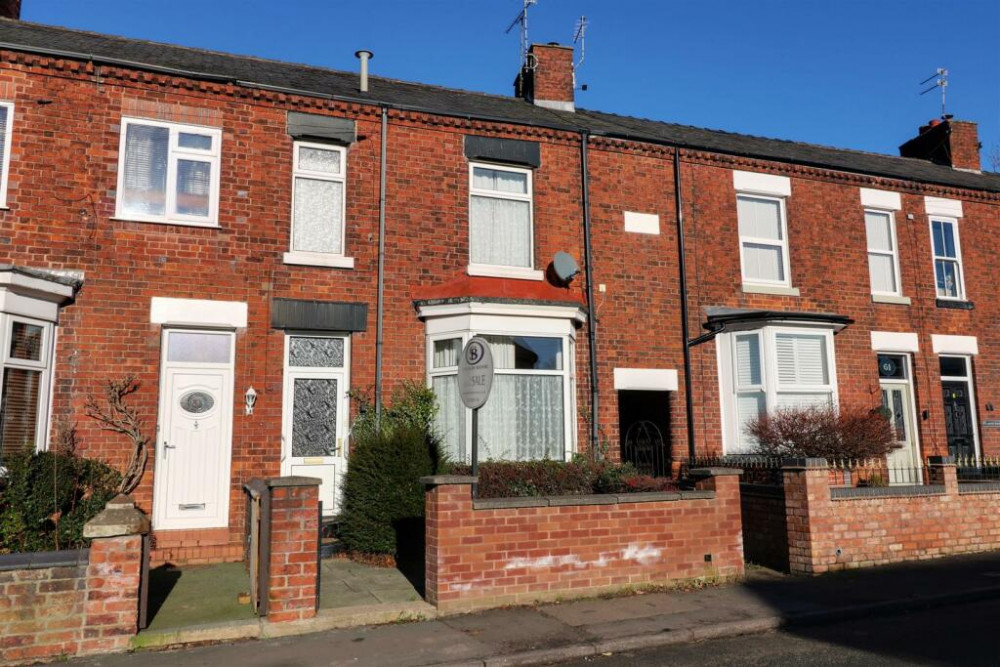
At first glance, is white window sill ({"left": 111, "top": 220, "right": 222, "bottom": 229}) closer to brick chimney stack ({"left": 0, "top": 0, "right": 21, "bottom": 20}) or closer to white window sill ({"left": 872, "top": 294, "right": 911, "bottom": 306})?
brick chimney stack ({"left": 0, "top": 0, "right": 21, "bottom": 20})

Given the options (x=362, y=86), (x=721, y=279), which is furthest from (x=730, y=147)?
(x=362, y=86)

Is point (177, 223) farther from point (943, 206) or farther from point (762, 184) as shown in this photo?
point (943, 206)

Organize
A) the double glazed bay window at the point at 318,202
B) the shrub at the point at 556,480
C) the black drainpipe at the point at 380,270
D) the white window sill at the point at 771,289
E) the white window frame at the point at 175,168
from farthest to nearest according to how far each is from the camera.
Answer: the white window sill at the point at 771,289 < the double glazed bay window at the point at 318,202 < the black drainpipe at the point at 380,270 < the white window frame at the point at 175,168 < the shrub at the point at 556,480

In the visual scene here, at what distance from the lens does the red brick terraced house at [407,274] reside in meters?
9.33

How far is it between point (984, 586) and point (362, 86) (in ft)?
35.5

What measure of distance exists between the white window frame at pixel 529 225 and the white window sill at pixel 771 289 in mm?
3858

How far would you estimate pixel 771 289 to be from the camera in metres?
12.9

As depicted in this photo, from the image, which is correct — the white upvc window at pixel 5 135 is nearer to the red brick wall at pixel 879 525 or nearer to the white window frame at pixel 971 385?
the red brick wall at pixel 879 525

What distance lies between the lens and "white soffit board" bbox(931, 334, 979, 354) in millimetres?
13766

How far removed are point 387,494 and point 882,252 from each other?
1076 cm

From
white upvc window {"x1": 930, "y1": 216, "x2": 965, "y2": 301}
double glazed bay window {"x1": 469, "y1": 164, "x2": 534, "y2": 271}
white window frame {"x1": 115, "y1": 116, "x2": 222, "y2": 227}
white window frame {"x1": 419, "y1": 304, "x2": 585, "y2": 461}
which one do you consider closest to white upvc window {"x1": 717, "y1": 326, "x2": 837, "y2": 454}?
white window frame {"x1": 419, "y1": 304, "x2": 585, "y2": 461}

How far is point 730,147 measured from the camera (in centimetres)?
1348

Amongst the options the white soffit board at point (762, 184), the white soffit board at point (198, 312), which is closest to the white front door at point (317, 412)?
the white soffit board at point (198, 312)

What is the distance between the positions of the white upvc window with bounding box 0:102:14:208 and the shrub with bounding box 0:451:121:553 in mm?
3655
